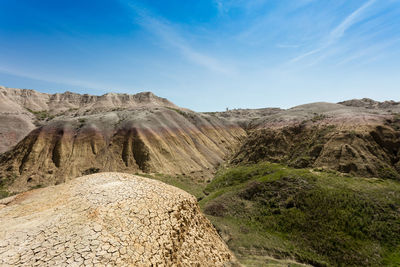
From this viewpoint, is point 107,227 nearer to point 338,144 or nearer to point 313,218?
point 313,218

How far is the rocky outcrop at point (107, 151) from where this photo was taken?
31641 mm

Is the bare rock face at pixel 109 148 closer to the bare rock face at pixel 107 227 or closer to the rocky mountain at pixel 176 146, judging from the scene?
the rocky mountain at pixel 176 146

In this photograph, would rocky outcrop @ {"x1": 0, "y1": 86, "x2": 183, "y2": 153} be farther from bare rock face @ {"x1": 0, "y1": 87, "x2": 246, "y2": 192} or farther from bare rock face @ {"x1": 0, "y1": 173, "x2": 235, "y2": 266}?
bare rock face @ {"x1": 0, "y1": 173, "x2": 235, "y2": 266}

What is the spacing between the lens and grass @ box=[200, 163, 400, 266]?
45.8 ft

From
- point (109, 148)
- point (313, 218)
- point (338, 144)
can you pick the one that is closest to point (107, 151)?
point (109, 148)

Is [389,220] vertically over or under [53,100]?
under

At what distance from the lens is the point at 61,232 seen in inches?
285

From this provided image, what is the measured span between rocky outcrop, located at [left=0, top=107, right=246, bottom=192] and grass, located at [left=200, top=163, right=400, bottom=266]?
14.2m

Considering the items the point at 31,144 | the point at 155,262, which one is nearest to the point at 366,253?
the point at 155,262

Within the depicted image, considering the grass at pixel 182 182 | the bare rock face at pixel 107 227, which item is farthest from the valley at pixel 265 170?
the bare rock face at pixel 107 227

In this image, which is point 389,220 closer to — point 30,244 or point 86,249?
point 86,249

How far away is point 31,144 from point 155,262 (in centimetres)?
3937

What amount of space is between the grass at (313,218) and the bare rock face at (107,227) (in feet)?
18.9

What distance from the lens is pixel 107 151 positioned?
36.8m
